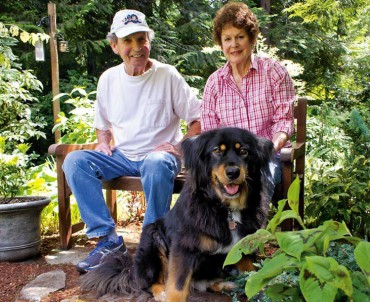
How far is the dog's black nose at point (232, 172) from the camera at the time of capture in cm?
208

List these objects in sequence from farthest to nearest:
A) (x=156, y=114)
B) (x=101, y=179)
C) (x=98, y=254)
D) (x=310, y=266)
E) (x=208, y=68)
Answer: (x=208, y=68), (x=156, y=114), (x=101, y=179), (x=98, y=254), (x=310, y=266)

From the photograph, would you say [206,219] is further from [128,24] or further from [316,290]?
[128,24]

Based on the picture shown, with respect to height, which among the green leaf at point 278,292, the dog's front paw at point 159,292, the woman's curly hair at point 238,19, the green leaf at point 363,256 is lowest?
the dog's front paw at point 159,292

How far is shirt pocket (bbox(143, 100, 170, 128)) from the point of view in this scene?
3.13m

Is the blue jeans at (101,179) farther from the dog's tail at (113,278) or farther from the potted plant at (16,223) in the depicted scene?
the potted plant at (16,223)

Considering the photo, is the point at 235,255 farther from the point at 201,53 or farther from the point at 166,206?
the point at 201,53

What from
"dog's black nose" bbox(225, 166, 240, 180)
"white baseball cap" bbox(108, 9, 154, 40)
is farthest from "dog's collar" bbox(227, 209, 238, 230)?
"white baseball cap" bbox(108, 9, 154, 40)

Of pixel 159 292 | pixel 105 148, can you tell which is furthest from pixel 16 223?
pixel 159 292

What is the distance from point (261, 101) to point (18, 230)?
1902 millimetres

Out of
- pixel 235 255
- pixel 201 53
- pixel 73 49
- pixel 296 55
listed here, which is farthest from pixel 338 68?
pixel 235 255

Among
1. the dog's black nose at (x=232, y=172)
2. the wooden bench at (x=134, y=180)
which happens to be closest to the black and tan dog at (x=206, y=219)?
the dog's black nose at (x=232, y=172)

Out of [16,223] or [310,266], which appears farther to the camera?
[16,223]

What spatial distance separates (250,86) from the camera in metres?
2.92

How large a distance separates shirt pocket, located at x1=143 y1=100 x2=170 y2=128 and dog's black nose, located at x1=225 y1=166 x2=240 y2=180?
1.16m
